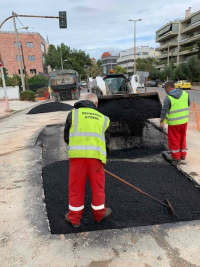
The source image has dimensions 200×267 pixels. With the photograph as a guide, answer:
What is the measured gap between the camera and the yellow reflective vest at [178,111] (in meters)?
4.21

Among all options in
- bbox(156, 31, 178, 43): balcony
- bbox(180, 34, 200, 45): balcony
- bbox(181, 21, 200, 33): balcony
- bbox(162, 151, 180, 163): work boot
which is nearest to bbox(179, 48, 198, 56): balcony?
bbox(180, 34, 200, 45): balcony

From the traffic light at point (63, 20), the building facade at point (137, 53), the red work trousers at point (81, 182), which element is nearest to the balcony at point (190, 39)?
the traffic light at point (63, 20)

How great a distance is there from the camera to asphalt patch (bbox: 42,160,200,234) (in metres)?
2.61

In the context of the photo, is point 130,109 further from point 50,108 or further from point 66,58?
point 66,58

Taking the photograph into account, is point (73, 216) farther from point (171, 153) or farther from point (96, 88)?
point (96, 88)

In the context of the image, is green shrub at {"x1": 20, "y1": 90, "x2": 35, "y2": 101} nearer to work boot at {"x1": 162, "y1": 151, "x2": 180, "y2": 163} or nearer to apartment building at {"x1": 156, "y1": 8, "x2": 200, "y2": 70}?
work boot at {"x1": 162, "y1": 151, "x2": 180, "y2": 163}

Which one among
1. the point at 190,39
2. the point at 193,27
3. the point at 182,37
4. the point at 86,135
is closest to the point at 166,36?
the point at 182,37

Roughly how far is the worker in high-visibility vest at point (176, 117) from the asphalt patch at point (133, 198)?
1.43 ft

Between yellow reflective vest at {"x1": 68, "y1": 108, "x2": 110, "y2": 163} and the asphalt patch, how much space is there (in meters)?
0.83

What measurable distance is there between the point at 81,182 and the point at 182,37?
5856 cm

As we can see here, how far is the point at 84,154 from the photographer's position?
234cm

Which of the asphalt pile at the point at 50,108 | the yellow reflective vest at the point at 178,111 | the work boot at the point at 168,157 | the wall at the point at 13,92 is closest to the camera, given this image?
the yellow reflective vest at the point at 178,111

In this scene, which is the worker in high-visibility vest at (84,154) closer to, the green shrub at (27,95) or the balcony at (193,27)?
the green shrub at (27,95)

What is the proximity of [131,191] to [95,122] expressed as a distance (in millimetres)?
1387
